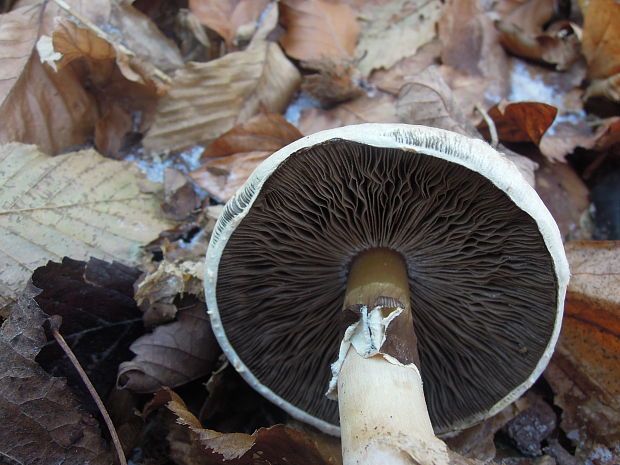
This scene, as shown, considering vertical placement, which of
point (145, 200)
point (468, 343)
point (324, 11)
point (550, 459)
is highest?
point (324, 11)

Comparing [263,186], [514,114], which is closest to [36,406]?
[263,186]

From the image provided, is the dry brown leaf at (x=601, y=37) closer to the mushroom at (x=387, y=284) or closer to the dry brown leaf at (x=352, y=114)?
the dry brown leaf at (x=352, y=114)

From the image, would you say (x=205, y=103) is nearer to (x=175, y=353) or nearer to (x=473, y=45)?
(x=175, y=353)

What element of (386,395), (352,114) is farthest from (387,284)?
(352,114)

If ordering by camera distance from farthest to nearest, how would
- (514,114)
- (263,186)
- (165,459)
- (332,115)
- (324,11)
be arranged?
(324,11) → (332,115) → (514,114) → (165,459) → (263,186)

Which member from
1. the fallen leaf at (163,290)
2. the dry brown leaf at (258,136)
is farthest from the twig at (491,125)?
the fallen leaf at (163,290)

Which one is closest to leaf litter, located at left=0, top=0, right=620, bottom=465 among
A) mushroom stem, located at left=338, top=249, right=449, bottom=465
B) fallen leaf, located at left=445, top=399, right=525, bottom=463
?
fallen leaf, located at left=445, top=399, right=525, bottom=463

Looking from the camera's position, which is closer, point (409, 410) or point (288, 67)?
point (409, 410)

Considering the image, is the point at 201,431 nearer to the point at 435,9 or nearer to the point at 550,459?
the point at 550,459
